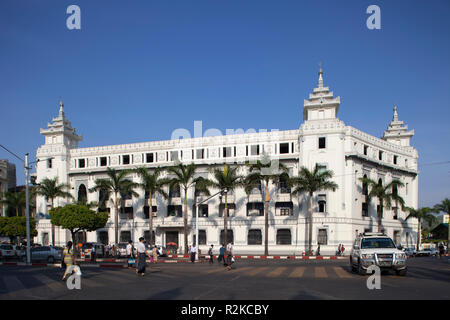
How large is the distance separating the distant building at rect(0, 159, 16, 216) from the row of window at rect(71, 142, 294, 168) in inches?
910

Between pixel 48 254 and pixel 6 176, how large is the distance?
5511cm

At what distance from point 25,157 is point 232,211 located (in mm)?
30160

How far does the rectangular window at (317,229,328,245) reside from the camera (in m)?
51.3

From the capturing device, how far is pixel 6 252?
4356 cm

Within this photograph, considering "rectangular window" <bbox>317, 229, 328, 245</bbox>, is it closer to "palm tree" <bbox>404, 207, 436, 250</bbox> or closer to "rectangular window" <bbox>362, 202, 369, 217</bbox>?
"rectangular window" <bbox>362, 202, 369, 217</bbox>

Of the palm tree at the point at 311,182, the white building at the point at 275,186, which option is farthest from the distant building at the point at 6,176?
the palm tree at the point at 311,182

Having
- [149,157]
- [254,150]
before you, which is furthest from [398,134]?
[149,157]

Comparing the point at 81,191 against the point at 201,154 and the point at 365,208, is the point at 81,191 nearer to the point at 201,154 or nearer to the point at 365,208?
the point at 201,154

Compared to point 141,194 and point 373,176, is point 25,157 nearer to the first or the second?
point 141,194

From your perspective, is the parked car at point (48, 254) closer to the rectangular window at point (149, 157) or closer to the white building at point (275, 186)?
the white building at point (275, 186)

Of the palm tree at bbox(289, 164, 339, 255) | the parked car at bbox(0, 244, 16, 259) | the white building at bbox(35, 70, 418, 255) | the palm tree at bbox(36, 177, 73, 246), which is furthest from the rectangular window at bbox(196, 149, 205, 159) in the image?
the parked car at bbox(0, 244, 16, 259)

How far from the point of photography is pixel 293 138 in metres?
55.3

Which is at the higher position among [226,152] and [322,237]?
[226,152]
